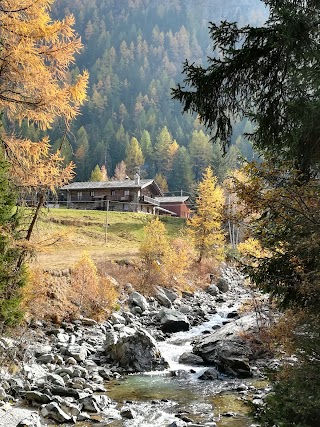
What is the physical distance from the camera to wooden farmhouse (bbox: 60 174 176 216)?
6619 centimetres

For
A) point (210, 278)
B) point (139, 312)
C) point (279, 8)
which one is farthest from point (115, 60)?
point (279, 8)

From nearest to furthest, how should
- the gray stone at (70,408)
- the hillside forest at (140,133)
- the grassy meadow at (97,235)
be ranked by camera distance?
the gray stone at (70,408), the grassy meadow at (97,235), the hillside forest at (140,133)

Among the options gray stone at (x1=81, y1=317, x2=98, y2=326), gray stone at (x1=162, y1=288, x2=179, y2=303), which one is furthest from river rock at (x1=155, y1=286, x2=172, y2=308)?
gray stone at (x1=81, y1=317, x2=98, y2=326)

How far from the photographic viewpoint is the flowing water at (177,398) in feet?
34.9

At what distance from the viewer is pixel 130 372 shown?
1519 cm

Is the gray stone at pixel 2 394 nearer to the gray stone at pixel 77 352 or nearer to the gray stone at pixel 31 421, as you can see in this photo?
the gray stone at pixel 31 421

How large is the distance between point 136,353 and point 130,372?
0.82 m

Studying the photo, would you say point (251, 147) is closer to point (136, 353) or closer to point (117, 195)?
point (136, 353)

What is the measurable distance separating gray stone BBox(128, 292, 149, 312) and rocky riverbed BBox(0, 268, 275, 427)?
1.78ft

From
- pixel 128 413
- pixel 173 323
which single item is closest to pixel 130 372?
pixel 128 413

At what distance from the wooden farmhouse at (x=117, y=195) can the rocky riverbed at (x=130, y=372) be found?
1677 inches

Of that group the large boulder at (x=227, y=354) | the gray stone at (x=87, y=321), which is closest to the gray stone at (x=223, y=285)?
the gray stone at (x=87, y=321)

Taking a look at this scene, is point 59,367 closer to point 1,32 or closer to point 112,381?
point 112,381

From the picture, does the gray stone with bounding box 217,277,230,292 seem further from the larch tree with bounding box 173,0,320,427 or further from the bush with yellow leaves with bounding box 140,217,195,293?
the larch tree with bounding box 173,0,320,427
